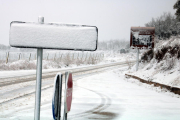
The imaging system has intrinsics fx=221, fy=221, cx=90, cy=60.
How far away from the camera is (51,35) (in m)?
2.46

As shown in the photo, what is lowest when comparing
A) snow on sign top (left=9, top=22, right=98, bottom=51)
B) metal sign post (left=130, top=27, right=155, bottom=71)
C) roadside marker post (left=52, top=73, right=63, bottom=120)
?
roadside marker post (left=52, top=73, right=63, bottom=120)

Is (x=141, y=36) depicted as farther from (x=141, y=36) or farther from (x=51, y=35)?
(x=51, y=35)

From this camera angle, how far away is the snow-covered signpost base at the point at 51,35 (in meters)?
2.38

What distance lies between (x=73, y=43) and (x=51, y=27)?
1.03ft

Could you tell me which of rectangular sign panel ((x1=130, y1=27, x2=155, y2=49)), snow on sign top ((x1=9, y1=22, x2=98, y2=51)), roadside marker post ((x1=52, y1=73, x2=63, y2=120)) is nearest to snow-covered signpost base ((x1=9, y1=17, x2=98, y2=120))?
snow on sign top ((x1=9, y1=22, x2=98, y2=51))

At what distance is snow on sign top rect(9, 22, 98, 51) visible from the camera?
2.38 meters

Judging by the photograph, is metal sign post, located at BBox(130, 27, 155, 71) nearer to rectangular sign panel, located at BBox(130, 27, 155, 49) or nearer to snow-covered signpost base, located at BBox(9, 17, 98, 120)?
rectangular sign panel, located at BBox(130, 27, 155, 49)

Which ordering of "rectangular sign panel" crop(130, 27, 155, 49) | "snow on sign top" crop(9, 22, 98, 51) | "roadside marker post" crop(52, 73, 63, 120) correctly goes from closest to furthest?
1. "snow on sign top" crop(9, 22, 98, 51)
2. "roadside marker post" crop(52, 73, 63, 120)
3. "rectangular sign panel" crop(130, 27, 155, 49)

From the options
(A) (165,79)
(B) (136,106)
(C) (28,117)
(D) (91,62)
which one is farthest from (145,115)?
(D) (91,62)

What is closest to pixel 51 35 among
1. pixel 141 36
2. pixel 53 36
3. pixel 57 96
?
pixel 53 36

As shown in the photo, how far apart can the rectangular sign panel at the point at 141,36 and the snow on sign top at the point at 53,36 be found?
54.4ft

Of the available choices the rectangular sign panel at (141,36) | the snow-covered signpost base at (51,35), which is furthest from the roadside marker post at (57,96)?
the rectangular sign panel at (141,36)

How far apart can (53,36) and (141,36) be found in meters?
17.1

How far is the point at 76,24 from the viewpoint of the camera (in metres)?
2.43
